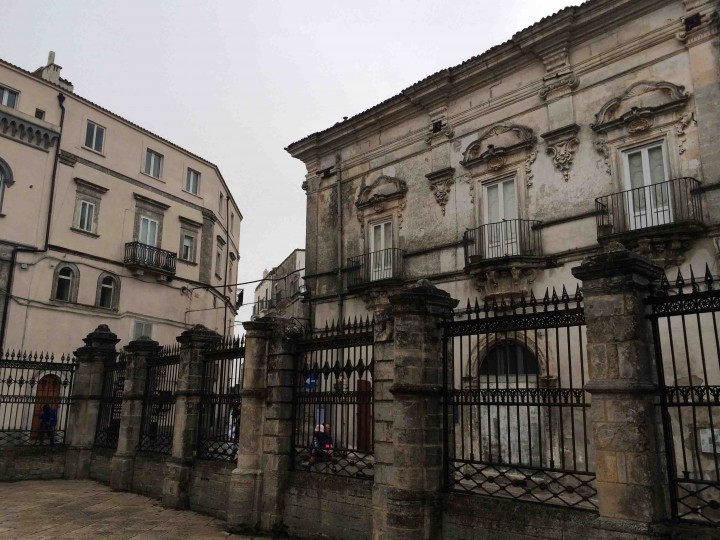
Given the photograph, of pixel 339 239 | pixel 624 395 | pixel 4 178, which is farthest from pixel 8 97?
pixel 624 395

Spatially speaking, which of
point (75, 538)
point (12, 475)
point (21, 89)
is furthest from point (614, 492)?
point (21, 89)

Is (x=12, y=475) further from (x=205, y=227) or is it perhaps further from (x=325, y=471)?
(x=205, y=227)

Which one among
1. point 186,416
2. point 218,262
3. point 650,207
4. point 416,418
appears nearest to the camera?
point 416,418

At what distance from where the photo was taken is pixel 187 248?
3025 centimetres

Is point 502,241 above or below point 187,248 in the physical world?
below

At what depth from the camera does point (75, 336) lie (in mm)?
23922

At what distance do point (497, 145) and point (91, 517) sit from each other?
1329 cm

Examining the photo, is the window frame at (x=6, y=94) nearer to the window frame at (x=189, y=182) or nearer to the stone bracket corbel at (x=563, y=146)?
the window frame at (x=189, y=182)

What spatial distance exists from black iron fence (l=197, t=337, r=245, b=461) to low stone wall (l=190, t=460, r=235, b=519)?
23cm

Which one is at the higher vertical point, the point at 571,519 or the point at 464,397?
the point at 464,397

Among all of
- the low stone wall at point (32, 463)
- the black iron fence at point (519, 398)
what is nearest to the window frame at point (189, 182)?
the low stone wall at point (32, 463)

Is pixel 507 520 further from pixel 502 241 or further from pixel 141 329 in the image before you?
pixel 141 329

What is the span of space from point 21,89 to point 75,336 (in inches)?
389

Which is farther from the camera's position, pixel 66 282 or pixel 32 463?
pixel 66 282
